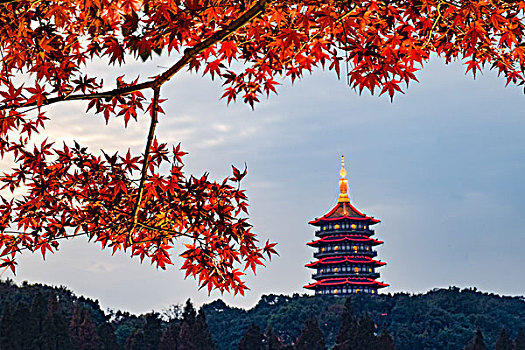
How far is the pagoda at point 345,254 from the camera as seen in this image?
72.8 metres

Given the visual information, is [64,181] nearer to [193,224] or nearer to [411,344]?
[193,224]

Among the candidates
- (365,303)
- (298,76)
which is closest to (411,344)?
(365,303)

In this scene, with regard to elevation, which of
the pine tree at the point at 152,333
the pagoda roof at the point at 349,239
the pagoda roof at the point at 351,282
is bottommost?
the pine tree at the point at 152,333

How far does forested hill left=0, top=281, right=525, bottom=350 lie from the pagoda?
232 inches

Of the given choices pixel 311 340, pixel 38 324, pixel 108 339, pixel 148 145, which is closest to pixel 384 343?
pixel 311 340

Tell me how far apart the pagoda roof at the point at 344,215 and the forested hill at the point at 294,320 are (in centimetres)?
930

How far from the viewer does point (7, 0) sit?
3637 millimetres

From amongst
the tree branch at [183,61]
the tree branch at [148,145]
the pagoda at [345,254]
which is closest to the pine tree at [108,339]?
the tree branch at [148,145]

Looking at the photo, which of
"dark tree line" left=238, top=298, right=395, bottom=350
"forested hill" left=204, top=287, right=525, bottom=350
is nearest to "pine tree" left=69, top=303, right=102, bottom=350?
"dark tree line" left=238, top=298, right=395, bottom=350

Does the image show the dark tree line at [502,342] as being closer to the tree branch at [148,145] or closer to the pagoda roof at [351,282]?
the tree branch at [148,145]

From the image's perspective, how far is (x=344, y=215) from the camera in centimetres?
7406

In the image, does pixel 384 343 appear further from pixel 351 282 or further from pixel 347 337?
pixel 351 282

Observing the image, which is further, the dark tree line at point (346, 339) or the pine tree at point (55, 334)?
the dark tree line at point (346, 339)

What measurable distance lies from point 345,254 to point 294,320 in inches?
510
